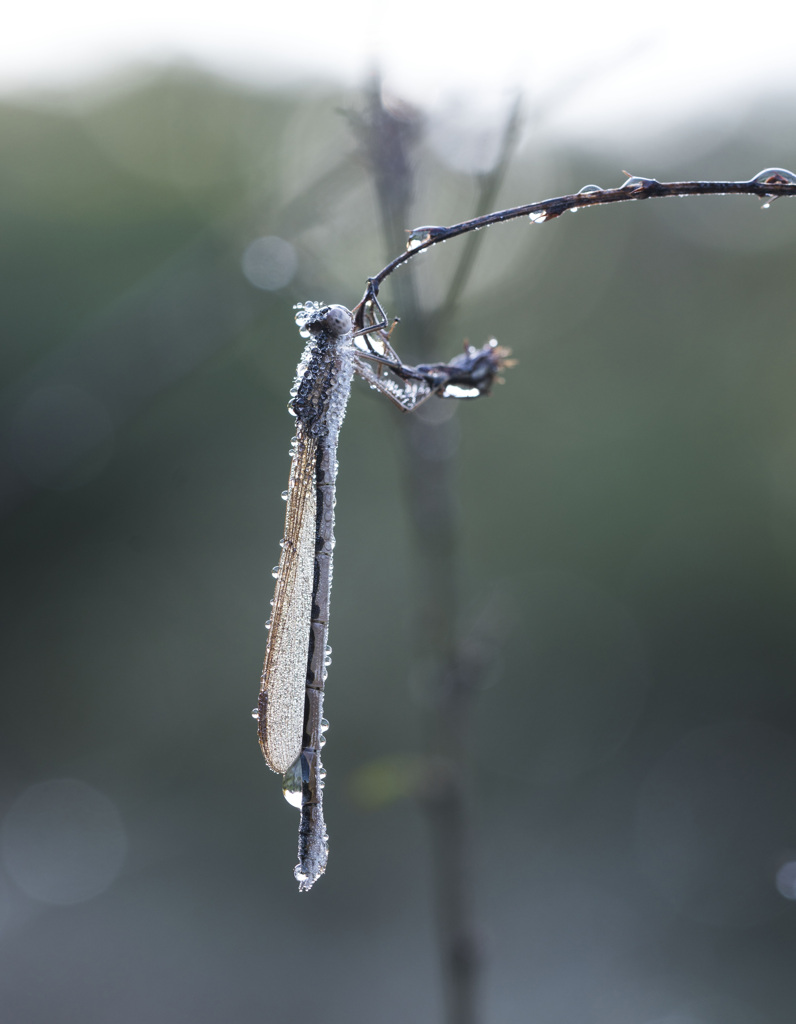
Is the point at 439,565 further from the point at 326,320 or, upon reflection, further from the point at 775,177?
the point at 775,177

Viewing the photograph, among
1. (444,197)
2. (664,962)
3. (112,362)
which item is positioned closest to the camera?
(112,362)

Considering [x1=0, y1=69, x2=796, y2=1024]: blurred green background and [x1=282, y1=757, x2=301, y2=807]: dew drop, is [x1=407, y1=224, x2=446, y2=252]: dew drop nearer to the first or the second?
[x1=282, y1=757, x2=301, y2=807]: dew drop

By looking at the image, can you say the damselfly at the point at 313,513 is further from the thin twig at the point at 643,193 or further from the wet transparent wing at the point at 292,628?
the thin twig at the point at 643,193

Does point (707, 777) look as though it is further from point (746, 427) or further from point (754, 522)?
point (746, 427)

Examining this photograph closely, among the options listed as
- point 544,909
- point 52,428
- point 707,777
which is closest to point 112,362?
point 52,428

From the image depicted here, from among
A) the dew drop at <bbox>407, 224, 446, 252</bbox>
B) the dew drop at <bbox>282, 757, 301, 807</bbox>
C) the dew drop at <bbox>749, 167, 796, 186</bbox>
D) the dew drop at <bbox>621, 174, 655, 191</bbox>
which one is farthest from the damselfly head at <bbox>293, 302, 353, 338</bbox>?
the dew drop at <bbox>282, 757, 301, 807</bbox>

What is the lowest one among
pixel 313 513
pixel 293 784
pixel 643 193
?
pixel 293 784

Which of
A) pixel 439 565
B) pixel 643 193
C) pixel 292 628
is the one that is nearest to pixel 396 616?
pixel 439 565
